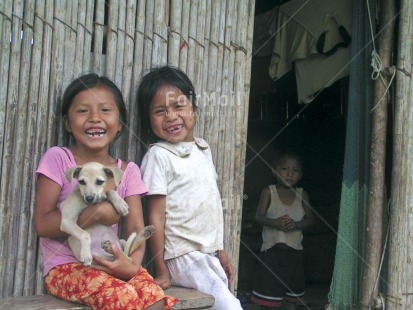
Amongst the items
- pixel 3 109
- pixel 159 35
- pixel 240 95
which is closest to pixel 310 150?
pixel 240 95

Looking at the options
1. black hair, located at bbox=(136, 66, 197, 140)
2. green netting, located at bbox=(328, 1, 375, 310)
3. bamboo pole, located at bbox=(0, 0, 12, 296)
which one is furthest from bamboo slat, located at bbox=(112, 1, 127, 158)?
green netting, located at bbox=(328, 1, 375, 310)

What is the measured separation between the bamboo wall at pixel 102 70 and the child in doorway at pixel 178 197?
0.58ft

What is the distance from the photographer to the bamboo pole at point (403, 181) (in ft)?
12.9

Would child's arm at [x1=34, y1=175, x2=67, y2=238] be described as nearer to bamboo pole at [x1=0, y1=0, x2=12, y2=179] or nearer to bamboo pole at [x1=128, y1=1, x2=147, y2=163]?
bamboo pole at [x1=0, y1=0, x2=12, y2=179]

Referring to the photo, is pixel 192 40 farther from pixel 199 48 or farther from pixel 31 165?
pixel 31 165

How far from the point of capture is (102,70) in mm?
3348

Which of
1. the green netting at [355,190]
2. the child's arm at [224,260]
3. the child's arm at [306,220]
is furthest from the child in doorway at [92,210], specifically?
the child's arm at [306,220]

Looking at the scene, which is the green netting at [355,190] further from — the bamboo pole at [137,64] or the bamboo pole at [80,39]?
the bamboo pole at [80,39]

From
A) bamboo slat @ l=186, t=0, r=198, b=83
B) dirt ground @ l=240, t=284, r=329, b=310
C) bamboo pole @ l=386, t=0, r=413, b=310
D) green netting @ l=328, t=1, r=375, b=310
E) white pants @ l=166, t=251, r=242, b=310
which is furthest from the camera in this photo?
dirt ground @ l=240, t=284, r=329, b=310

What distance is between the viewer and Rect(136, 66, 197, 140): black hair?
334cm

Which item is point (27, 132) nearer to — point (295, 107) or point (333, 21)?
point (333, 21)

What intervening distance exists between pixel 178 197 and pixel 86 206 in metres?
0.60

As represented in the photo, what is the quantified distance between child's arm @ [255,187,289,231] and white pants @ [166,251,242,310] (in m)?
1.87

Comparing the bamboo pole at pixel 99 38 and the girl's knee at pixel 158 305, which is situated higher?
the bamboo pole at pixel 99 38
